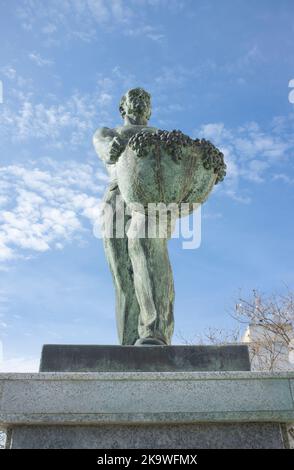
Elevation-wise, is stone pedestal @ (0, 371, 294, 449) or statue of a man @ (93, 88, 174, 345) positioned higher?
statue of a man @ (93, 88, 174, 345)

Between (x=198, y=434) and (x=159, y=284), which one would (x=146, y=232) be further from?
(x=198, y=434)

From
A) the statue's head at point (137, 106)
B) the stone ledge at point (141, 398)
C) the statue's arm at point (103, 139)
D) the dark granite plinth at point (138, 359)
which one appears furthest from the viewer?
the statue's head at point (137, 106)

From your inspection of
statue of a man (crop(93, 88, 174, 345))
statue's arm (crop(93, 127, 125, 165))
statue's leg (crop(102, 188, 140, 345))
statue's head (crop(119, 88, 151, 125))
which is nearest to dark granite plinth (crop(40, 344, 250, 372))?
statue of a man (crop(93, 88, 174, 345))

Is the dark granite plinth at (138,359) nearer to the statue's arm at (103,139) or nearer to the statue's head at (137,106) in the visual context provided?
the statue's arm at (103,139)

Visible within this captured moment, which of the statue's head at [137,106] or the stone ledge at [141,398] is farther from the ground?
the statue's head at [137,106]

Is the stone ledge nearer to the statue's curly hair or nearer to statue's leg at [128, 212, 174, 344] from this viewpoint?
statue's leg at [128, 212, 174, 344]

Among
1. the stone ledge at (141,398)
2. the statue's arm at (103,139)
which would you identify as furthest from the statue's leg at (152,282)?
the statue's arm at (103,139)

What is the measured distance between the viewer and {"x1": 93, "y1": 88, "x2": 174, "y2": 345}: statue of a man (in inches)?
155

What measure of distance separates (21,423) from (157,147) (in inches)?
80.6

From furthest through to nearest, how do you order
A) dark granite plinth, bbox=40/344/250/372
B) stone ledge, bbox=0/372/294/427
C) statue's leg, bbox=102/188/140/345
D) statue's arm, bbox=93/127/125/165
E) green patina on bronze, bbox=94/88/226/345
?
statue's arm, bbox=93/127/125/165, statue's leg, bbox=102/188/140/345, green patina on bronze, bbox=94/88/226/345, dark granite plinth, bbox=40/344/250/372, stone ledge, bbox=0/372/294/427

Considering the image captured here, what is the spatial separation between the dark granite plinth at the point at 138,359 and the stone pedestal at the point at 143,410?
0.40 m

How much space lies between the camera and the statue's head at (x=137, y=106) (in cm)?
508

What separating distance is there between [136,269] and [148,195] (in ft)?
2.44
